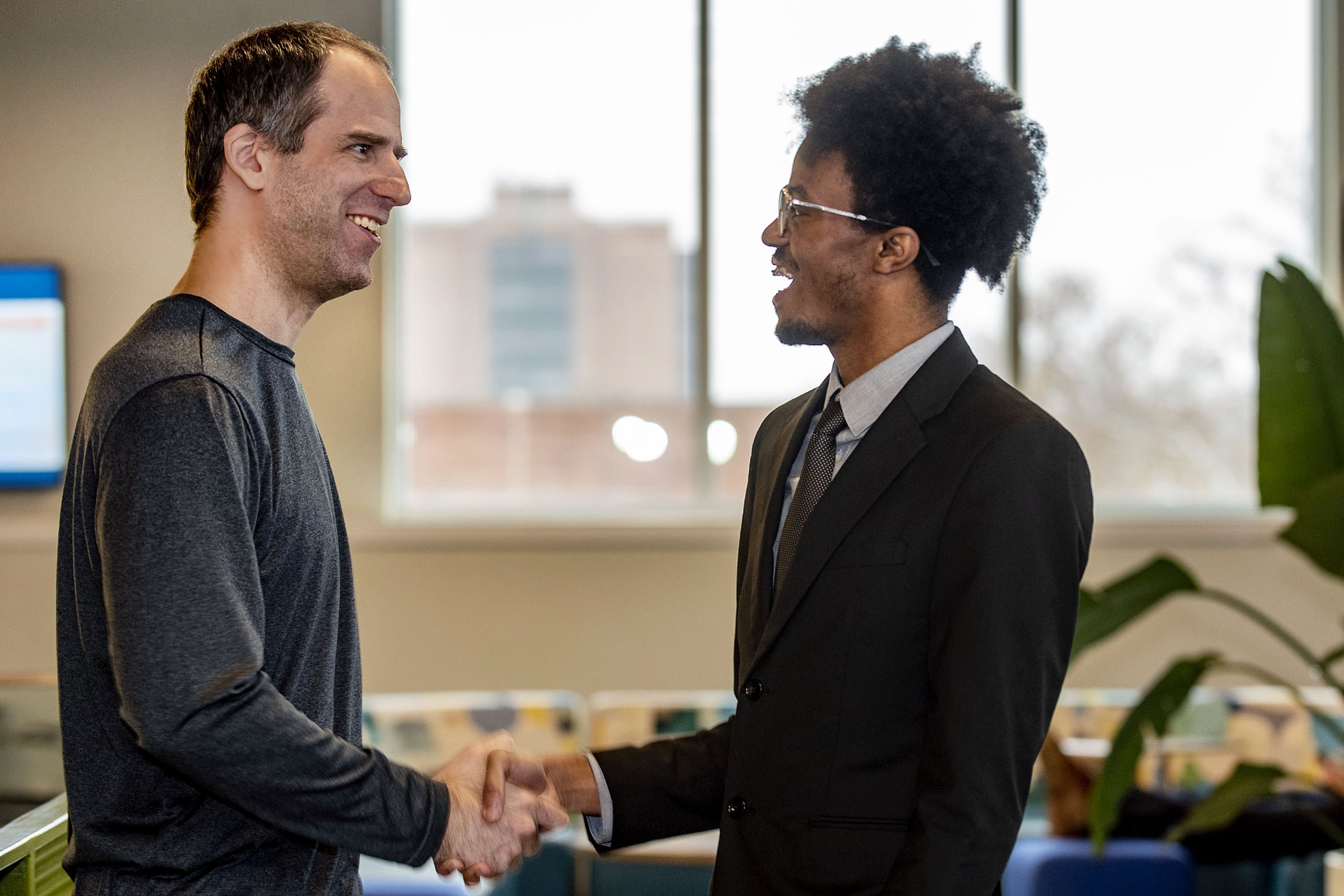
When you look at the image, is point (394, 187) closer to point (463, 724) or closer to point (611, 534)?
point (463, 724)

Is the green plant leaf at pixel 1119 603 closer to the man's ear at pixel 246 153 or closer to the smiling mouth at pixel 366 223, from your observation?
the smiling mouth at pixel 366 223

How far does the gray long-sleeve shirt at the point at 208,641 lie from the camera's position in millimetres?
1119

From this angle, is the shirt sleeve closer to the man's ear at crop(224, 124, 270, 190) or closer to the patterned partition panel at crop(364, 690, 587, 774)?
the man's ear at crop(224, 124, 270, 190)

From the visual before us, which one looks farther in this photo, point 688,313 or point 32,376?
point 688,313

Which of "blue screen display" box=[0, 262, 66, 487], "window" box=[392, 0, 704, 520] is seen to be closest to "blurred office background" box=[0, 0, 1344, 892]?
"window" box=[392, 0, 704, 520]

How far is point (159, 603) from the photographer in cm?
111

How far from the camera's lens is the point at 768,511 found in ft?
5.04

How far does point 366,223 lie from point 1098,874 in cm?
266

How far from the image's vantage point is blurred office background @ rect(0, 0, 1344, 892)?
174 inches

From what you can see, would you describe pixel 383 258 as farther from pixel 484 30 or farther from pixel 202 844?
pixel 202 844

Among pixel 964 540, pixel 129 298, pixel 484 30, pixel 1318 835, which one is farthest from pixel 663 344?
pixel 964 540

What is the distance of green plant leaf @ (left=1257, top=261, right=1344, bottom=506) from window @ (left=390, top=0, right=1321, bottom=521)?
194 centimetres

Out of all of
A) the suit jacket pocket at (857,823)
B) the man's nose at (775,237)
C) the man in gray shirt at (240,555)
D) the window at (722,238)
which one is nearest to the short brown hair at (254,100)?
the man in gray shirt at (240,555)

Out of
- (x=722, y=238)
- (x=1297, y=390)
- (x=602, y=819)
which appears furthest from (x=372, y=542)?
(x=1297, y=390)
